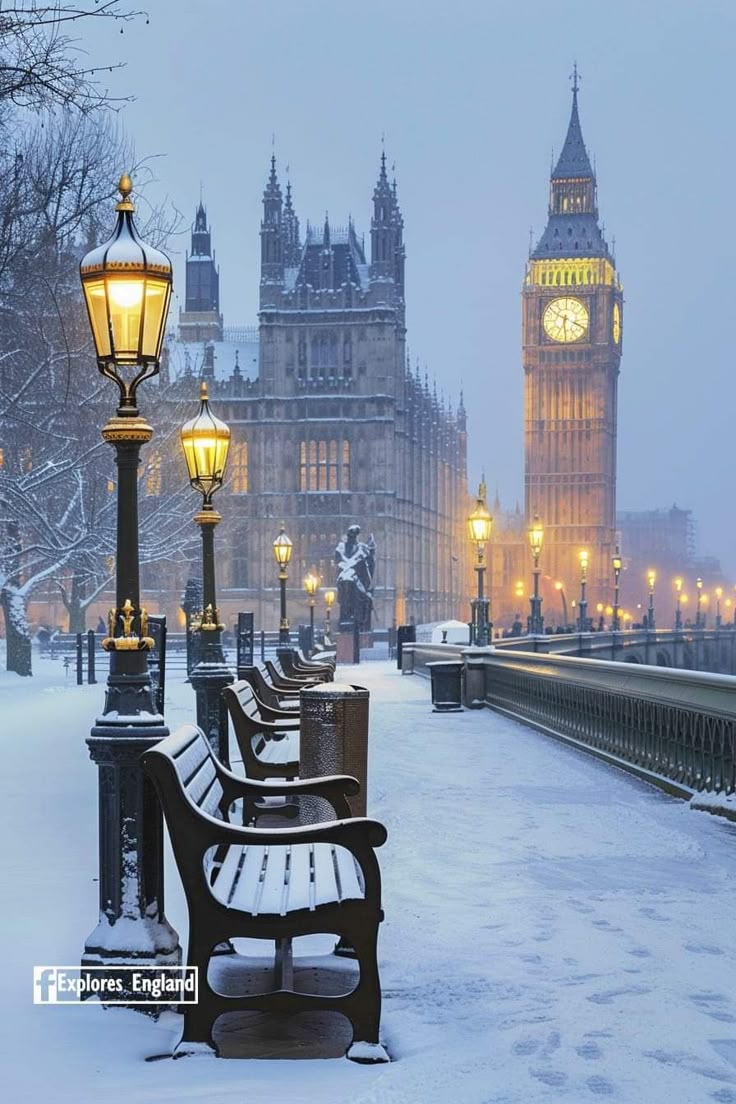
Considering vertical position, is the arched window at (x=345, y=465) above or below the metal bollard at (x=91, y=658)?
above

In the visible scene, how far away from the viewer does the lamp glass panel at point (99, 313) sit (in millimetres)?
6207

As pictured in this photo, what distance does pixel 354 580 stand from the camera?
63.3 m

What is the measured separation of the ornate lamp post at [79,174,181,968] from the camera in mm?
5473

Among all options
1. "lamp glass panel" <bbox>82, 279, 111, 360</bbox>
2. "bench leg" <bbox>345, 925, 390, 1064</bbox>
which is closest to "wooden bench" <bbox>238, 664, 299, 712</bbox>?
"lamp glass panel" <bbox>82, 279, 111, 360</bbox>

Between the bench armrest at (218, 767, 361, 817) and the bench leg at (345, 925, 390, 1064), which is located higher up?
the bench armrest at (218, 767, 361, 817)

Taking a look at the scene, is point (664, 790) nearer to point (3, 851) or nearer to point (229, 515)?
point (3, 851)

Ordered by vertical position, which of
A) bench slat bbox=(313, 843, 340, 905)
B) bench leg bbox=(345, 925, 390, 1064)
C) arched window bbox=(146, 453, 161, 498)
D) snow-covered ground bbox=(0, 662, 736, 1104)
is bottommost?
snow-covered ground bbox=(0, 662, 736, 1104)

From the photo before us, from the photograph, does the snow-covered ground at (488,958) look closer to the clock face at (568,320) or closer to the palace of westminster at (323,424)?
the palace of westminster at (323,424)

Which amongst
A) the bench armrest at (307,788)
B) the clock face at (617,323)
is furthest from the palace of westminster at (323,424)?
the bench armrest at (307,788)

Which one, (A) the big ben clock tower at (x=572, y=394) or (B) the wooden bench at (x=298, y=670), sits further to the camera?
(A) the big ben clock tower at (x=572, y=394)

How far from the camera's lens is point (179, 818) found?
196 inches

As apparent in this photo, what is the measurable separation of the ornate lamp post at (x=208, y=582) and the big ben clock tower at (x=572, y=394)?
130 m

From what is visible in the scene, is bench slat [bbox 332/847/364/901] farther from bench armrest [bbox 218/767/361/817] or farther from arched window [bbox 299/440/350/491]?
arched window [bbox 299/440/350/491]

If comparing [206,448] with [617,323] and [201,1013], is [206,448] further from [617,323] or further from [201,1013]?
[617,323]
